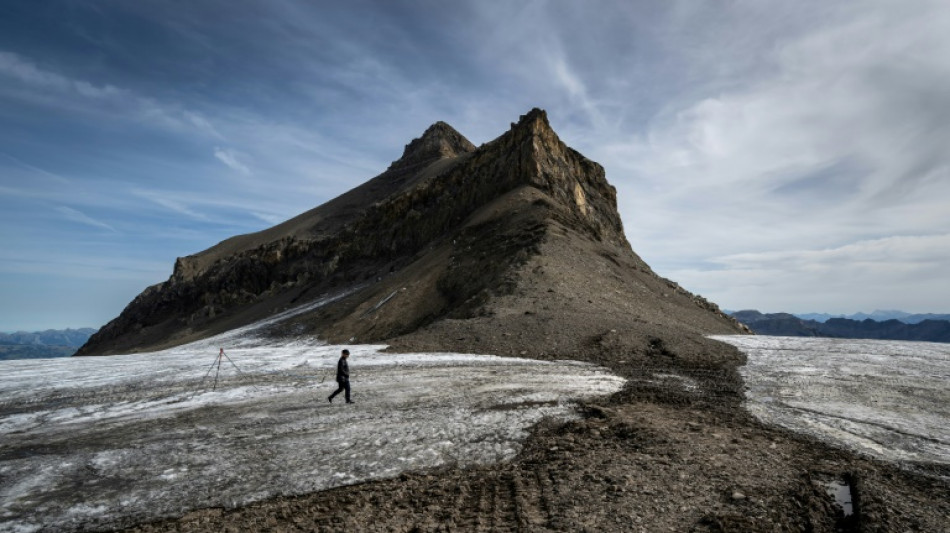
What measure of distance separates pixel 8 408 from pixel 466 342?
1519 cm

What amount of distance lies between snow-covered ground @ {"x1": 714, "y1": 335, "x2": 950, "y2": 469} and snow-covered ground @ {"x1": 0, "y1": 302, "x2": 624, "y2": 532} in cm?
467

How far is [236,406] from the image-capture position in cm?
1273

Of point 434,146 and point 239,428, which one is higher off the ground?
point 434,146

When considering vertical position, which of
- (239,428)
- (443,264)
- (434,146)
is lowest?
(239,428)

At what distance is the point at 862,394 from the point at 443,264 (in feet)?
93.3

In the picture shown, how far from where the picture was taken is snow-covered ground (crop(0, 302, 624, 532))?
7.61 m

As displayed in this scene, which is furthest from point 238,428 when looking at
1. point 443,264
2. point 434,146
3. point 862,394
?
point 434,146

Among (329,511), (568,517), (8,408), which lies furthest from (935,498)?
(8,408)

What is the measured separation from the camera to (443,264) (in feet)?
126

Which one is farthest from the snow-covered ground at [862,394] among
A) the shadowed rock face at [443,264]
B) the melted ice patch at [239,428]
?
the shadowed rock face at [443,264]

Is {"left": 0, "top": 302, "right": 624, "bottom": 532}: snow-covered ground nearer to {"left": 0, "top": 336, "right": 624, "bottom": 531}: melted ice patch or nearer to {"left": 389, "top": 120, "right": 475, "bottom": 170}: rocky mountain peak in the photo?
{"left": 0, "top": 336, "right": 624, "bottom": 531}: melted ice patch

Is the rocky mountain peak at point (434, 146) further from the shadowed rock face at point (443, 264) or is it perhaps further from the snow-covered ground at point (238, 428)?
the snow-covered ground at point (238, 428)

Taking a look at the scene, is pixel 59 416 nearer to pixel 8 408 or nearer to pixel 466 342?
pixel 8 408

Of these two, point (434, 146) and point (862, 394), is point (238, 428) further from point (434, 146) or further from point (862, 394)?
point (434, 146)
